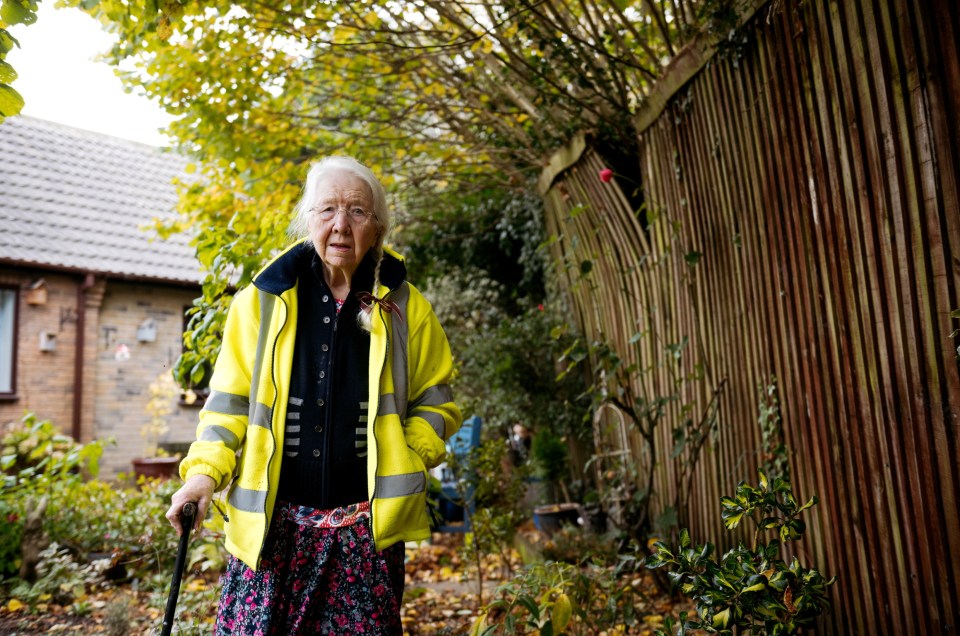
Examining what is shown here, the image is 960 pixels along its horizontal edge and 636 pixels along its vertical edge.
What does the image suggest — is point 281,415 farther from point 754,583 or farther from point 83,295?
point 83,295

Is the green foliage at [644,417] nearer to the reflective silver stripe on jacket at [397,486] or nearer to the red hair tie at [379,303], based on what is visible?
the red hair tie at [379,303]

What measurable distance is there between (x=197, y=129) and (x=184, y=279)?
621cm

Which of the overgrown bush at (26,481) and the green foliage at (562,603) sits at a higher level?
the overgrown bush at (26,481)

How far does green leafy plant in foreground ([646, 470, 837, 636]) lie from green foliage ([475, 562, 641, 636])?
721mm

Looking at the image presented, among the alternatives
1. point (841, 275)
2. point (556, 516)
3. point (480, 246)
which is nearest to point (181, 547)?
point (841, 275)

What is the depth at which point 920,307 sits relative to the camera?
2.03 meters

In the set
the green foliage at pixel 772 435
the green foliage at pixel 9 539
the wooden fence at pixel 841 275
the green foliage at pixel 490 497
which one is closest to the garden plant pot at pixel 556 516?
the green foliage at pixel 490 497

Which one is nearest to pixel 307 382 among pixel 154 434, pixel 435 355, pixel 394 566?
pixel 435 355

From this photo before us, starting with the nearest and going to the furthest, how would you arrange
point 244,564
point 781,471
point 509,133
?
point 244,564
point 781,471
point 509,133

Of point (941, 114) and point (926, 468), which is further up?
point (941, 114)

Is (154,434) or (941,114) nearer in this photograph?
Answer: (941,114)

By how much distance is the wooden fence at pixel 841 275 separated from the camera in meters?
1.97

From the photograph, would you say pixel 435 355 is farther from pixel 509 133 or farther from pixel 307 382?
pixel 509 133

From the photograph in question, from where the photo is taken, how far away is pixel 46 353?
9.41 meters
